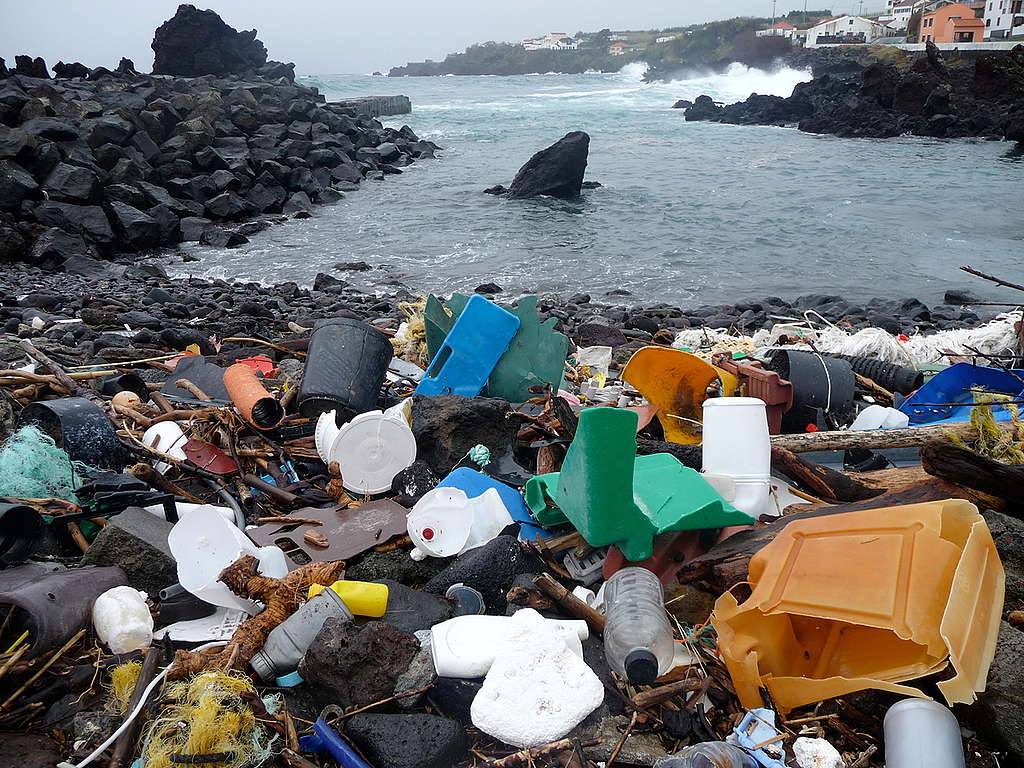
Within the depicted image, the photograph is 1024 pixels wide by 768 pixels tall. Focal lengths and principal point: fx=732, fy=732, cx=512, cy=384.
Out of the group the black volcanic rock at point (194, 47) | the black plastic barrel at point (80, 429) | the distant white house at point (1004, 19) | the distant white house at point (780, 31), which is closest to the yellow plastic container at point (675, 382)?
the black plastic barrel at point (80, 429)

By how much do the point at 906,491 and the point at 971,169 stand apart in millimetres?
24830

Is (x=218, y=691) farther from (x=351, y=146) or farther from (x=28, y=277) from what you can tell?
(x=351, y=146)

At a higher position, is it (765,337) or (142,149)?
(142,149)

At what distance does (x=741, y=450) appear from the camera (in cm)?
301

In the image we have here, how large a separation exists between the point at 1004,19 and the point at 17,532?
224ft

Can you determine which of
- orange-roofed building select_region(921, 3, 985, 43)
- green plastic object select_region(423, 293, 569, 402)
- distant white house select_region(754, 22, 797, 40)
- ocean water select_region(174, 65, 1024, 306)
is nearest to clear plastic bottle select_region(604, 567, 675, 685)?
green plastic object select_region(423, 293, 569, 402)

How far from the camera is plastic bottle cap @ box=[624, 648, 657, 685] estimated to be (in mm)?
2016

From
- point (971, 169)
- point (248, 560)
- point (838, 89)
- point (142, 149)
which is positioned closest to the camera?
point (248, 560)

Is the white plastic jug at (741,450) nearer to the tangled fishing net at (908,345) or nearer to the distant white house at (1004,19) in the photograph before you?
the tangled fishing net at (908,345)

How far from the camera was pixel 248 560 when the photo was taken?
93.4 inches

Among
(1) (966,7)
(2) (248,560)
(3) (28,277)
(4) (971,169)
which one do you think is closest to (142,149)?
(3) (28,277)

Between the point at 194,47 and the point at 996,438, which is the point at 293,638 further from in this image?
the point at 194,47

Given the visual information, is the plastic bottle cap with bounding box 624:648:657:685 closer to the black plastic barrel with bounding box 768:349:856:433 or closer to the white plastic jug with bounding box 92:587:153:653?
the white plastic jug with bounding box 92:587:153:653

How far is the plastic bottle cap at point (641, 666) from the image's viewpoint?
2016 mm
